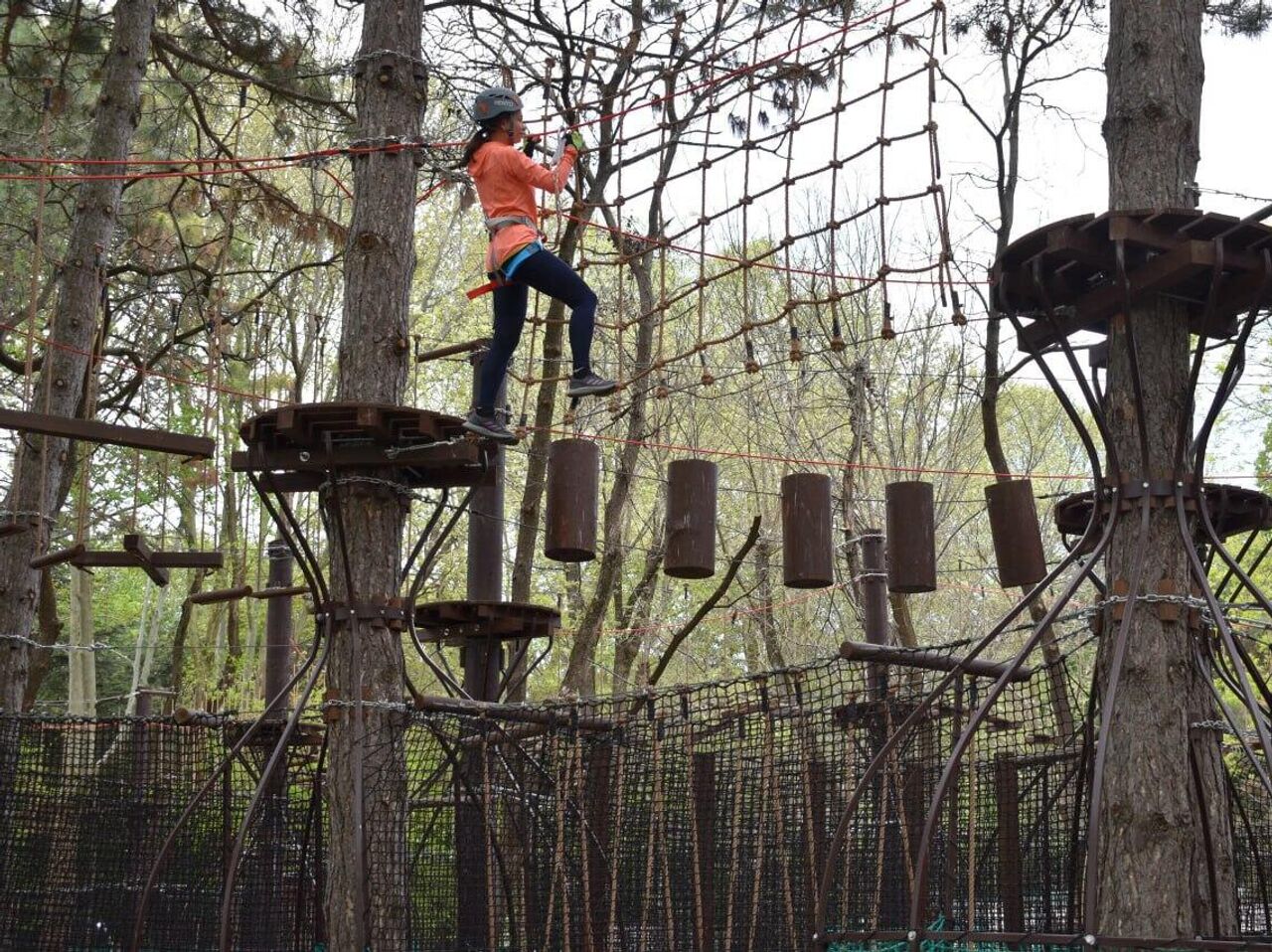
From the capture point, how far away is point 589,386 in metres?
6.27

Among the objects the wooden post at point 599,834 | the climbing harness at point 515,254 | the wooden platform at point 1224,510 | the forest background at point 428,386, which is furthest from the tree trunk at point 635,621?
the wooden platform at point 1224,510

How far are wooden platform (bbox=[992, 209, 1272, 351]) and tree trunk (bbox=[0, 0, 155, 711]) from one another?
713 centimetres

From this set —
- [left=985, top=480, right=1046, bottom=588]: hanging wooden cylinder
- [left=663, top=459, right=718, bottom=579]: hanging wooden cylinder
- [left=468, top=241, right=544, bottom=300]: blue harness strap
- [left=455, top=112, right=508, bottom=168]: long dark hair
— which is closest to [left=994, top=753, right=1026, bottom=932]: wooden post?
[left=985, top=480, right=1046, bottom=588]: hanging wooden cylinder

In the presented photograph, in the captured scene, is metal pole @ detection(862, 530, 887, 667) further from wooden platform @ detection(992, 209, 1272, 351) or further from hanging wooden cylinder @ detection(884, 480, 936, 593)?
wooden platform @ detection(992, 209, 1272, 351)

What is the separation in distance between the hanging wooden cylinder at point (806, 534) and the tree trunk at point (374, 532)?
8.30 ft

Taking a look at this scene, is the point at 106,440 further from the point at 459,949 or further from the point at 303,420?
the point at 459,949

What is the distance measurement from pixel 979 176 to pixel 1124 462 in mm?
11436

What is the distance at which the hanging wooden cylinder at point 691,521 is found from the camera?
8.02 metres

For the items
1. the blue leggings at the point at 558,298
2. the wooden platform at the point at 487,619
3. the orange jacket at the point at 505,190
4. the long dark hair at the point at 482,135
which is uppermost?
the long dark hair at the point at 482,135

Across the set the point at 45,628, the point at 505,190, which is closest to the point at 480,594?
the point at 505,190

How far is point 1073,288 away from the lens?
470cm

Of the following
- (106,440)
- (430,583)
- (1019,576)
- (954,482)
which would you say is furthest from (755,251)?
(106,440)

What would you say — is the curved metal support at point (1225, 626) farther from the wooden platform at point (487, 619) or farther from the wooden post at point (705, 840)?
the wooden platform at point (487, 619)

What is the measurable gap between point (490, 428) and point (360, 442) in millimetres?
552
